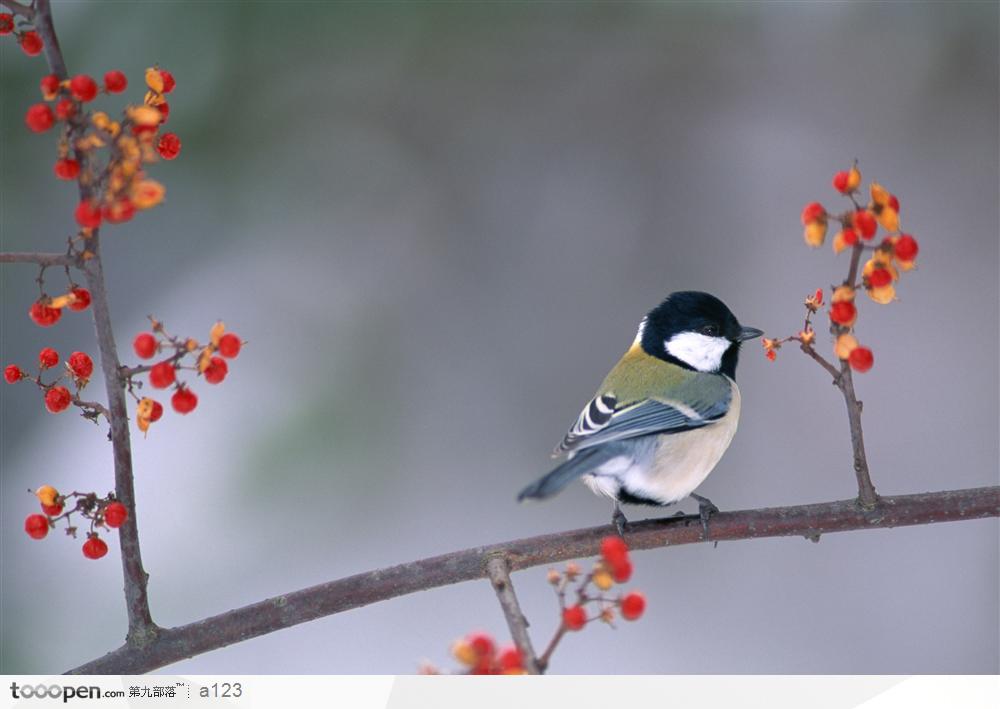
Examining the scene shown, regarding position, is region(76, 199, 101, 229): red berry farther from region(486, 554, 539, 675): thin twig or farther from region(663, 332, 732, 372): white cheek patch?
region(663, 332, 732, 372): white cheek patch

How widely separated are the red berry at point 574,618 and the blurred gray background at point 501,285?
0.65 metres

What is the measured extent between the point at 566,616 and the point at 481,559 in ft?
0.74

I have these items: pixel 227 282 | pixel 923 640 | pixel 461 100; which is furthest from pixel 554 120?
pixel 923 640

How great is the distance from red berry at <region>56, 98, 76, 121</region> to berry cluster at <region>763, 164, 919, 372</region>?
0.38 metres

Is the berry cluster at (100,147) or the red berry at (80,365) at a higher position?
the berry cluster at (100,147)

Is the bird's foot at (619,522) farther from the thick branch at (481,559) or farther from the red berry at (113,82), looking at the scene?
the red berry at (113,82)

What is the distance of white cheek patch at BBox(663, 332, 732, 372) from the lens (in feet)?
3.07

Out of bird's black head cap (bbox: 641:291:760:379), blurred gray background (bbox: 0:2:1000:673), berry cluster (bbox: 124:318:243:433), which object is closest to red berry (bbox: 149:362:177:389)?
berry cluster (bbox: 124:318:243:433)

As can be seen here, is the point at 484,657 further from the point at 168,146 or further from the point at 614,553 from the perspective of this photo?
the point at 168,146

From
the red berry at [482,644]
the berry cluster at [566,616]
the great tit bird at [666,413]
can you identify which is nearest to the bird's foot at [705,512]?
the great tit bird at [666,413]

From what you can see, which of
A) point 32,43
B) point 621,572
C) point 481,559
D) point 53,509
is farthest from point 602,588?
point 32,43

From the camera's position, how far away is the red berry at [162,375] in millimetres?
555

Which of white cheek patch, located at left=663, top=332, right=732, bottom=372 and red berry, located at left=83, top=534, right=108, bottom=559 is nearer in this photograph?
red berry, located at left=83, top=534, right=108, bottom=559
